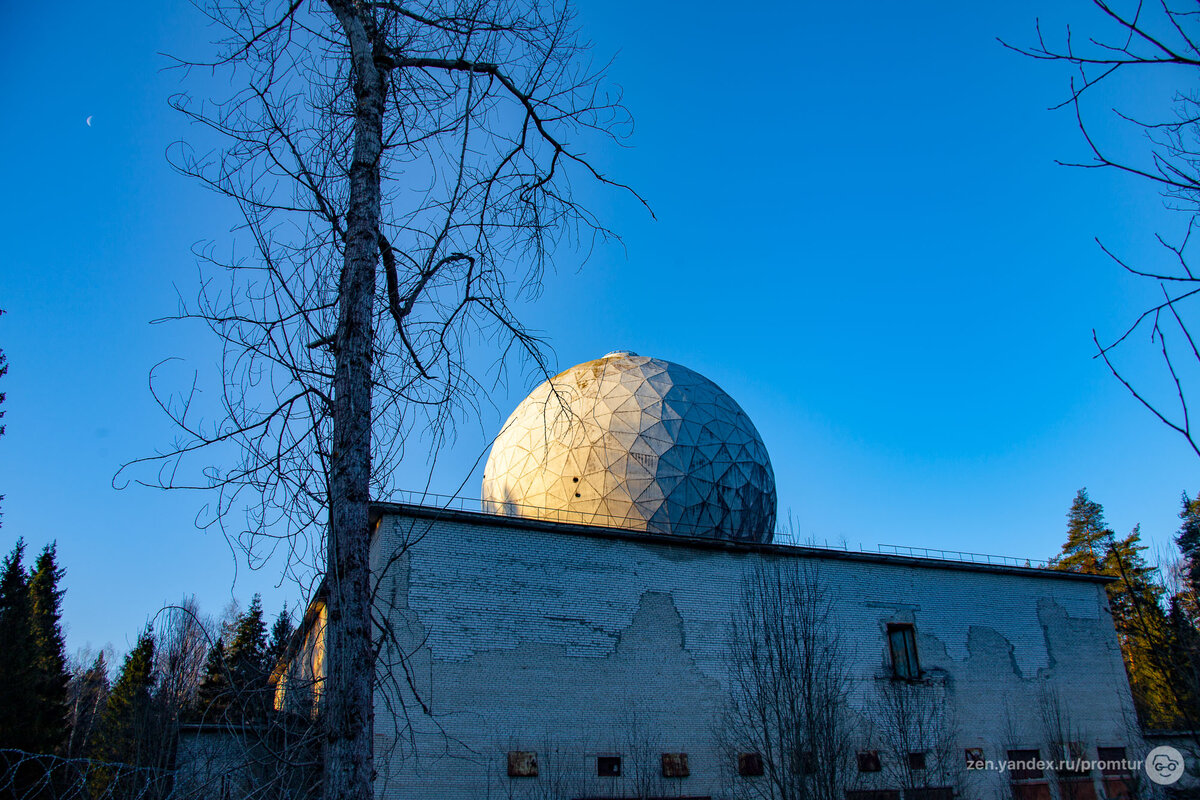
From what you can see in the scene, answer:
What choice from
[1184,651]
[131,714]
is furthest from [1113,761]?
[131,714]

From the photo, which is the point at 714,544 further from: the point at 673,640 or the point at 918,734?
the point at 918,734

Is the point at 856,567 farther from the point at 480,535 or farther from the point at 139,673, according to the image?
the point at 139,673

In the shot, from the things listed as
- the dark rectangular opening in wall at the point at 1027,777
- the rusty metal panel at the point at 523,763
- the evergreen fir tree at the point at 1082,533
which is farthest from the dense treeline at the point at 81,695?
the evergreen fir tree at the point at 1082,533

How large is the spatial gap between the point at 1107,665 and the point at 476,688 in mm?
18019

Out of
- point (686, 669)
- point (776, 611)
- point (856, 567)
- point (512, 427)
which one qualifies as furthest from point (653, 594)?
point (512, 427)

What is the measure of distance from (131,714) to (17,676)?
3.58 meters

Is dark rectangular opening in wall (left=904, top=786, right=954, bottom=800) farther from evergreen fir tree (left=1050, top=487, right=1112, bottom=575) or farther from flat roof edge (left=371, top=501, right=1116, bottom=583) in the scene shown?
evergreen fir tree (left=1050, top=487, right=1112, bottom=575)

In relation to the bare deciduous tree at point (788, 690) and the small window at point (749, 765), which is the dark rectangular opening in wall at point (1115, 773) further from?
the small window at point (749, 765)

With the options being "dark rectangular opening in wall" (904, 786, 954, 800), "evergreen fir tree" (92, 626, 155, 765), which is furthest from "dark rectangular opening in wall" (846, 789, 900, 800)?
"evergreen fir tree" (92, 626, 155, 765)

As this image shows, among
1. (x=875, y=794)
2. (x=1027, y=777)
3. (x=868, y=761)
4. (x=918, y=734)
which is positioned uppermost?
Result: (x=918, y=734)

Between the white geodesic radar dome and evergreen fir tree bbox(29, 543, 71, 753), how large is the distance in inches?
646

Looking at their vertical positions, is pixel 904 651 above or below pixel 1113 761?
above

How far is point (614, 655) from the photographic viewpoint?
14906 mm

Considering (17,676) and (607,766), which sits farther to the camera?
(17,676)
